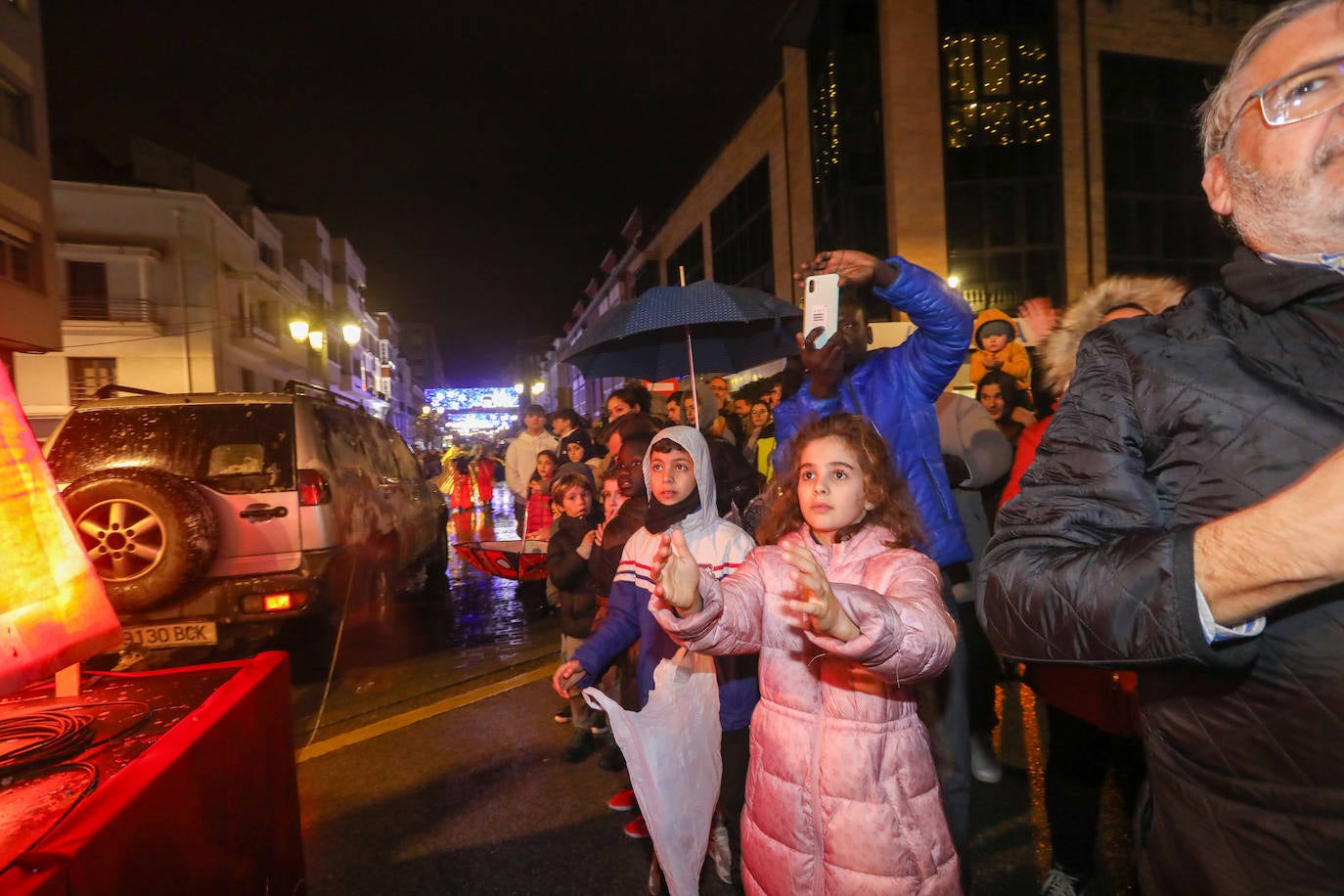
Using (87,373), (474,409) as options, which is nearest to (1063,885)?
(87,373)

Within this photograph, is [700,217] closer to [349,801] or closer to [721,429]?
[721,429]

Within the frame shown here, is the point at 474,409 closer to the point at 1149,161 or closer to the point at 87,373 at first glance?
the point at 87,373

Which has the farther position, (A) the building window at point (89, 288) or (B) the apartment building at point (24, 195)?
(A) the building window at point (89, 288)

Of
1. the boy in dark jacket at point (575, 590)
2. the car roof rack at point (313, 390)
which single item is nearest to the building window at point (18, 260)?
the car roof rack at point (313, 390)

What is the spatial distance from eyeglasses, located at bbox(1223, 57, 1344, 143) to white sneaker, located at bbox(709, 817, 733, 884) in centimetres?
293

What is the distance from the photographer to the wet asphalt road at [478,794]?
117 inches

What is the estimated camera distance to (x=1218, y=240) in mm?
20469

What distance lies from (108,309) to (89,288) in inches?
42.3

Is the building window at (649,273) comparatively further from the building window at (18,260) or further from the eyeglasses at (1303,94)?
the eyeglasses at (1303,94)

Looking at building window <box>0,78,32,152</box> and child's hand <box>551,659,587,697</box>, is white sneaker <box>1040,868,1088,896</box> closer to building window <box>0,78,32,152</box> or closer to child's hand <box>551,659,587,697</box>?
child's hand <box>551,659,587,697</box>

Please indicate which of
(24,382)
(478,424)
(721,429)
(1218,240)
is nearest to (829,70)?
(1218,240)

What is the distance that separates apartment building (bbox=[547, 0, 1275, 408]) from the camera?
18094mm

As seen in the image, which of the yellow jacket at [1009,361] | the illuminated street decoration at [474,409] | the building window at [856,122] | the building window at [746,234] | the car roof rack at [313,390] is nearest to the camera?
the yellow jacket at [1009,361]

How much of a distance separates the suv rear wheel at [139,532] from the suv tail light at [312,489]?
0.68m
